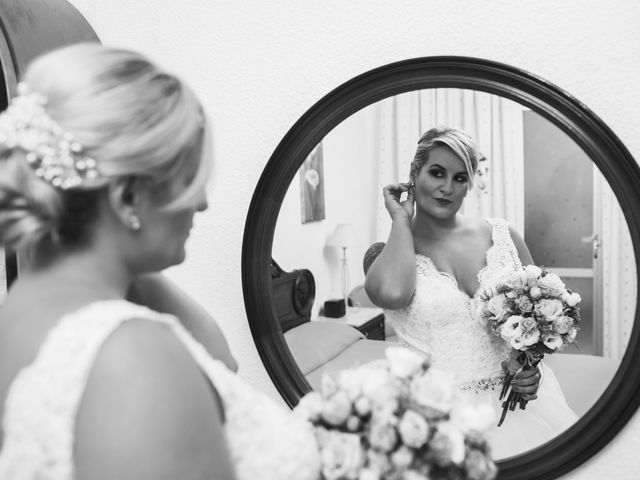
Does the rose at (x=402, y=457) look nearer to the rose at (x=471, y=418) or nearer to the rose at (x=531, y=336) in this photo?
the rose at (x=471, y=418)

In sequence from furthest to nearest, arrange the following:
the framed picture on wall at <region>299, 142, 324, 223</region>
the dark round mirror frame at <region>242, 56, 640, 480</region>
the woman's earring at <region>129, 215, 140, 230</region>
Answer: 1. the framed picture on wall at <region>299, 142, 324, 223</region>
2. the dark round mirror frame at <region>242, 56, 640, 480</region>
3. the woman's earring at <region>129, 215, 140, 230</region>

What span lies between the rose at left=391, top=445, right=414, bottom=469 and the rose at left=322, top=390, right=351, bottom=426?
0.08 metres

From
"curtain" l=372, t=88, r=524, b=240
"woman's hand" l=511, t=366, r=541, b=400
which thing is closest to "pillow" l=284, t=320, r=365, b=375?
"curtain" l=372, t=88, r=524, b=240

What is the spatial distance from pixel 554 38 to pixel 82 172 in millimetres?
1035

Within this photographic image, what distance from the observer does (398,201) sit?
1360 mm

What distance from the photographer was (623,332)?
1228mm

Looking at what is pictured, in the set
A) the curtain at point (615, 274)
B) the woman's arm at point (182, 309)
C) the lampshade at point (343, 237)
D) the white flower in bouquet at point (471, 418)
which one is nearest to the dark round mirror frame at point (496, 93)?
the curtain at point (615, 274)

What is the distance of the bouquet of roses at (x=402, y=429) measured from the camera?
77 centimetres

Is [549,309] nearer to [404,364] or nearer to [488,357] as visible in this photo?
[488,357]

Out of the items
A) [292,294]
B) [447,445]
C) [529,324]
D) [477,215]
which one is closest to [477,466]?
[447,445]

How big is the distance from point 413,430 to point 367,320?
2.03 ft

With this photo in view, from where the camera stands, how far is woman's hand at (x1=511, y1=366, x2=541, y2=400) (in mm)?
1273

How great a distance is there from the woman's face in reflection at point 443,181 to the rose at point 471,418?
2.01ft

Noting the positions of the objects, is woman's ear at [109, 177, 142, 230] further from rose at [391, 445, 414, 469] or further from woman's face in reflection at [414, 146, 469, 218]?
→ woman's face in reflection at [414, 146, 469, 218]
